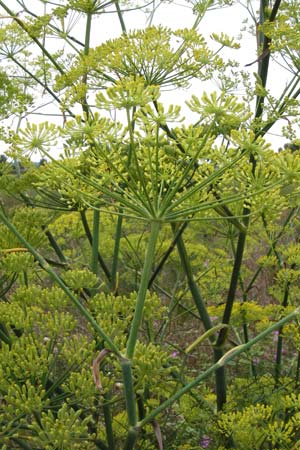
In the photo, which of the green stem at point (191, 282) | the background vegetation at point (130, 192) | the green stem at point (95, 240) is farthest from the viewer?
the green stem at point (191, 282)

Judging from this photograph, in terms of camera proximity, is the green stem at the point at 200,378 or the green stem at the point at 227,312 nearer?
the green stem at the point at 200,378

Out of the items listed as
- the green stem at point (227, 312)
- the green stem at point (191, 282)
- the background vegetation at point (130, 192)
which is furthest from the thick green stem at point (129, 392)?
the green stem at point (191, 282)

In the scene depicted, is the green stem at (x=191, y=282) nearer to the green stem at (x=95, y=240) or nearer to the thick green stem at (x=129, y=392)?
the green stem at (x=95, y=240)

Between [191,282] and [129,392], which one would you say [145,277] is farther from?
[191,282]

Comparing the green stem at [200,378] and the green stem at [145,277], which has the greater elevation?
the green stem at [145,277]

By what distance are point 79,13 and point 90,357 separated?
147 centimetres

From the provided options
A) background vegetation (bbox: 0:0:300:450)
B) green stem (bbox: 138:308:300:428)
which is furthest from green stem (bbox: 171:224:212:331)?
green stem (bbox: 138:308:300:428)

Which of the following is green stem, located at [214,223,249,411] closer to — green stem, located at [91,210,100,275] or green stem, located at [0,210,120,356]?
green stem, located at [91,210,100,275]

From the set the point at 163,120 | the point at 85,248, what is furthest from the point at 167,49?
the point at 85,248

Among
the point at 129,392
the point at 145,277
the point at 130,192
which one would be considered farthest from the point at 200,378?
the point at 130,192

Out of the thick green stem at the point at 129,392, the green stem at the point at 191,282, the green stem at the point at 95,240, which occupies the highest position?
the green stem at the point at 95,240

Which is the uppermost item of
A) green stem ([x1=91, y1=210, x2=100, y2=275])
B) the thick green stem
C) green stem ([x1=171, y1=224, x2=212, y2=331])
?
green stem ([x1=91, y1=210, x2=100, y2=275])

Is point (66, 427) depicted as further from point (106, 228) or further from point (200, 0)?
point (106, 228)

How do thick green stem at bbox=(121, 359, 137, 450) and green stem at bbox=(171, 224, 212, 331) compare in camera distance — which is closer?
thick green stem at bbox=(121, 359, 137, 450)
